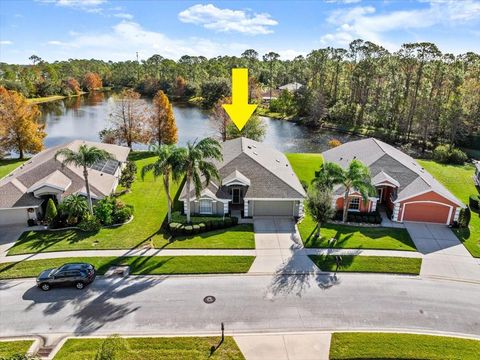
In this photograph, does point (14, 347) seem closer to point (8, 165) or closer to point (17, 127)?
point (8, 165)

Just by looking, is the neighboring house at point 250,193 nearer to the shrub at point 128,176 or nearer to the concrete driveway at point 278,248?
the concrete driveway at point 278,248

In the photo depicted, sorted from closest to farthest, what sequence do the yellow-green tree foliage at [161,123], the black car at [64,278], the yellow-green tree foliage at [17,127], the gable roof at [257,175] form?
the black car at [64,278] < the gable roof at [257,175] < the yellow-green tree foliage at [17,127] < the yellow-green tree foliage at [161,123]

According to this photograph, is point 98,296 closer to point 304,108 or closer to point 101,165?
point 101,165

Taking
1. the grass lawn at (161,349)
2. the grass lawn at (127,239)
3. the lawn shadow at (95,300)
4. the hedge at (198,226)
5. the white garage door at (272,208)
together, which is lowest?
the grass lawn at (161,349)

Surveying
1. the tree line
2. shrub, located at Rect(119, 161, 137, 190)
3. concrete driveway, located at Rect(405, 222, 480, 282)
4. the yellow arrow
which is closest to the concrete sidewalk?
concrete driveway, located at Rect(405, 222, 480, 282)

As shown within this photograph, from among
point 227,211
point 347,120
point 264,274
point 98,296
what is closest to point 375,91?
point 347,120

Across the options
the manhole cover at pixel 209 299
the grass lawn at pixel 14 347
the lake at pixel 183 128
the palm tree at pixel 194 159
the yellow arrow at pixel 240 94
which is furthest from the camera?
the lake at pixel 183 128

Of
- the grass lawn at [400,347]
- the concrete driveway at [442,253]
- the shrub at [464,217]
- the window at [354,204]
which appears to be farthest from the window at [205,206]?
the shrub at [464,217]

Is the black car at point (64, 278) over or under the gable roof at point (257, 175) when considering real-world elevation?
under
